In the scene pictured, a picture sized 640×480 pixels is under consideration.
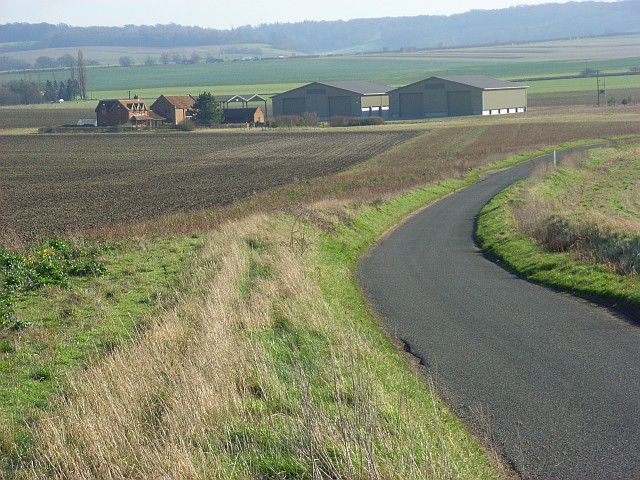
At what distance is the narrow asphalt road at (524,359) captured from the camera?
327 inches

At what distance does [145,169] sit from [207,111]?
51742 millimetres

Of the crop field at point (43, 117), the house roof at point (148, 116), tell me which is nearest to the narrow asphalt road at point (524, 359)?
the house roof at point (148, 116)

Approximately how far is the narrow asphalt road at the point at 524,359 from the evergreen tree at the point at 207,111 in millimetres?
84244

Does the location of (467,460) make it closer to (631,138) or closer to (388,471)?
(388,471)

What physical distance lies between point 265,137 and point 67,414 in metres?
76.5

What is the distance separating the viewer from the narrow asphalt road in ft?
27.2

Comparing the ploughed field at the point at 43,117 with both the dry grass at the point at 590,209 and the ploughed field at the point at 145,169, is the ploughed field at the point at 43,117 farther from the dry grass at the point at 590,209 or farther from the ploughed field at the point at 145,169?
the dry grass at the point at 590,209

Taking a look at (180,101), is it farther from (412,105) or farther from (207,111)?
(412,105)

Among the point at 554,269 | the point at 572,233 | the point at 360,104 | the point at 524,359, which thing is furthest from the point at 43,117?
the point at 524,359

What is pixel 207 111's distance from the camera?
4092 inches

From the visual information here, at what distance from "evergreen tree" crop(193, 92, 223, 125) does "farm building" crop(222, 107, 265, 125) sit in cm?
210

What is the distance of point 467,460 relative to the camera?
25.4 ft

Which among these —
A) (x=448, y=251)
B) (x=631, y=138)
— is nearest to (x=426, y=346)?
(x=448, y=251)

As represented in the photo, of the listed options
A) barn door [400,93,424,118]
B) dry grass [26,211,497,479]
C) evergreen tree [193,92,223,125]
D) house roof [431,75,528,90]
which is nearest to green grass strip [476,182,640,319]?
dry grass [26,211,497,479]
